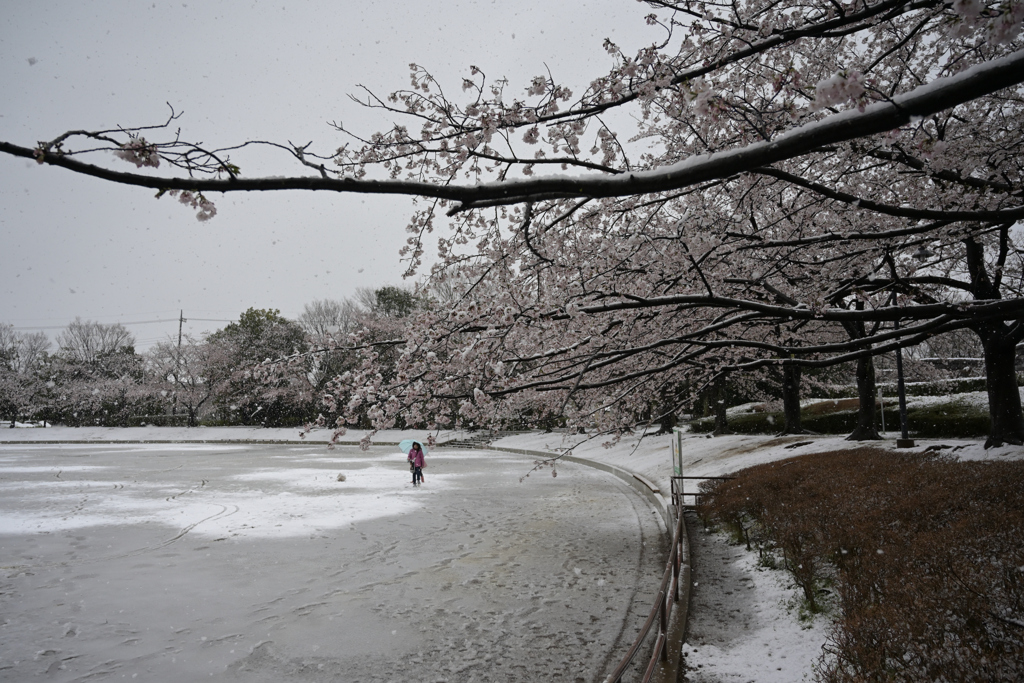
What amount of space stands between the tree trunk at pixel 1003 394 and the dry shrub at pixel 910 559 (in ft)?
14.0

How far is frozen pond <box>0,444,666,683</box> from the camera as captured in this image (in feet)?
20.6

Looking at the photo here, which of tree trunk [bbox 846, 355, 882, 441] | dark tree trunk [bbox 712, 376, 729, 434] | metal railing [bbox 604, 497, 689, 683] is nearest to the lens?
→ metal railing [bbox 604, 497, 689, 683]

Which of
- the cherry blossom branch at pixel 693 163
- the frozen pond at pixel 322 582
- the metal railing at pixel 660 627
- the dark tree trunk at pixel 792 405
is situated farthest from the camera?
the dark tree trunk at pixel 792 405

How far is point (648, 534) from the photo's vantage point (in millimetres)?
11984

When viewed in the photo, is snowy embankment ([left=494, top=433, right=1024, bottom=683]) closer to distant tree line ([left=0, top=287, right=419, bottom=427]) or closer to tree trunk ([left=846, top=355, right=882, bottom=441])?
tree trunk ([left=846, top=355, right=882, bottom=441])

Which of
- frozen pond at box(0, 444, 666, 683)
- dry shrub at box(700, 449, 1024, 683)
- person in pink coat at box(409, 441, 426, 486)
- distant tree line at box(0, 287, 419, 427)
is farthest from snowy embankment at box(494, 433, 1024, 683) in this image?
distant tree line at box(0, 287, 419, 427)

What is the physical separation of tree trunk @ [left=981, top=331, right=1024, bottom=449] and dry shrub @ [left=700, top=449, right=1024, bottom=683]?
4.28 metres

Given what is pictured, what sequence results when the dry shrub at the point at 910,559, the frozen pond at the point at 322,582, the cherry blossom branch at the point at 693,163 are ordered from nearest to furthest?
1. the cherry blossom branch at the point at 693,163
2. the dry shrub at the point at 910,559
3. the frozen pond at the point at 322,582

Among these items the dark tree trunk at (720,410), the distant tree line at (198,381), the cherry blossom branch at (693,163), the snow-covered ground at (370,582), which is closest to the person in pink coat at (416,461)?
the snow-covered ground at (370,582)

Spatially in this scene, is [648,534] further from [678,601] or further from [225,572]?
[225,572]

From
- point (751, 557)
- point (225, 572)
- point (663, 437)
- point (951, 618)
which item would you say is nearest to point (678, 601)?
point (751, 557)

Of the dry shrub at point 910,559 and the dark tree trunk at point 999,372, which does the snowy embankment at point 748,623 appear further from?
the dark tree trunk at point 999,372

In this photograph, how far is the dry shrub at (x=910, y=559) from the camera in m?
4.02

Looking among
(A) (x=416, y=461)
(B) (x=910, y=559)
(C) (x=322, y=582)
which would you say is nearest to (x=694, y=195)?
(B) (x=910, y=559)
